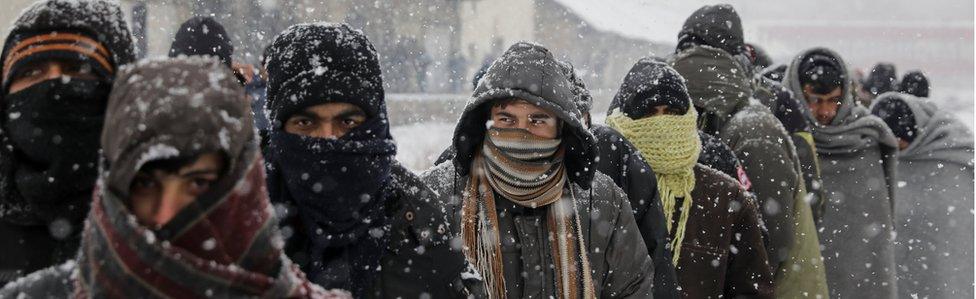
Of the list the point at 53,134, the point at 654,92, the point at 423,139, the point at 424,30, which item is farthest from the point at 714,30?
the point at 424,30

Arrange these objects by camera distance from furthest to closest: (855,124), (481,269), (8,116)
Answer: (855,124), (481,269), (8,116)

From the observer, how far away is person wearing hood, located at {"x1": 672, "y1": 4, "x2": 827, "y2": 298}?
420 cm

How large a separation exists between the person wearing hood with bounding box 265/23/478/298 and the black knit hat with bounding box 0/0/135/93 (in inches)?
18.4

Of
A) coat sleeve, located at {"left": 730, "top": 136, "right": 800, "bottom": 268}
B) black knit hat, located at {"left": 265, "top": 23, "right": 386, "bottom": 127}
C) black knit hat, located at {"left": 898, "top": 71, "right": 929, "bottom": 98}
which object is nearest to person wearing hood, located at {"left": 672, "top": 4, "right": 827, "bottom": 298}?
coat sleeve, located at {"left": 730, "top": 136, "right": 800, "bottom": 268}

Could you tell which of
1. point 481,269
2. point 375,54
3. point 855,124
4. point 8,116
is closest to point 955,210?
point 855,124

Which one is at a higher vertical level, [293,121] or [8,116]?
[8,116]

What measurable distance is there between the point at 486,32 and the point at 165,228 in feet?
67.8

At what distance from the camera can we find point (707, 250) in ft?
11.6

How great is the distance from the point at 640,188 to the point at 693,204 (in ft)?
1.25

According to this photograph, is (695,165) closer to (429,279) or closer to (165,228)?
(429,279)

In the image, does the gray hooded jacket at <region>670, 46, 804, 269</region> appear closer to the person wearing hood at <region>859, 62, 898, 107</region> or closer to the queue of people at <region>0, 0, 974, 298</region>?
the queue of people at <region>0, 0, 974, 298</region>

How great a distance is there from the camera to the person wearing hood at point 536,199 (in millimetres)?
2699

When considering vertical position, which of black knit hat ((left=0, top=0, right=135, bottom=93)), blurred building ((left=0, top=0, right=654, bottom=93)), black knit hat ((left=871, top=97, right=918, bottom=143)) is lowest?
blurred building ((left=0, top=0, right=654, bottom=93))

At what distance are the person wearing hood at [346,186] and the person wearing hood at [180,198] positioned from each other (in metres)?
0.76
